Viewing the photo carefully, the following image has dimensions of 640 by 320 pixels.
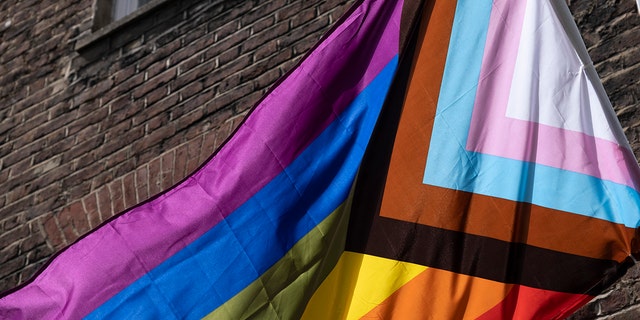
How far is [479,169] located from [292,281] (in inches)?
22.2

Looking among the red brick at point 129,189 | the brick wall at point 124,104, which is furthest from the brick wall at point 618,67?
the red brick at point 129,189

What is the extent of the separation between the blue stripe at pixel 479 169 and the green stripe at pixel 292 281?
0.30 meters

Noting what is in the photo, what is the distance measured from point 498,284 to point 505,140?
393 millimetres

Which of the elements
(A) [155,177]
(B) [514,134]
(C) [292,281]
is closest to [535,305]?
(B) [514,134]

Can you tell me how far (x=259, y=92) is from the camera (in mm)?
4289

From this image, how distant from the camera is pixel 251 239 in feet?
9.10

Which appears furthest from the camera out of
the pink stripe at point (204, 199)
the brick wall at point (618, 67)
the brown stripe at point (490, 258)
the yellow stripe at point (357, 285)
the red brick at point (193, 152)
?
the red brick at point (193, 152)

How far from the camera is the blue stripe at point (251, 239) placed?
275 centimetres

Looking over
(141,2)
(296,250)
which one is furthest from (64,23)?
(296,250)

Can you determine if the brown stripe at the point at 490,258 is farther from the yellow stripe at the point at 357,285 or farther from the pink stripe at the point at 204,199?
the pink stripe at the point at 204,199

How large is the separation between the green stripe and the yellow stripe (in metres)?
0.02

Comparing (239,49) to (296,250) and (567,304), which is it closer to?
(296,250)

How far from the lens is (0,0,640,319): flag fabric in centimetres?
257

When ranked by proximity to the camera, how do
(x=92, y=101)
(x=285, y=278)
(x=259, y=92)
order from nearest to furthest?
1. (x=285, y=278)
2. (x=259, y=92)
3. (x=92, y=101)
